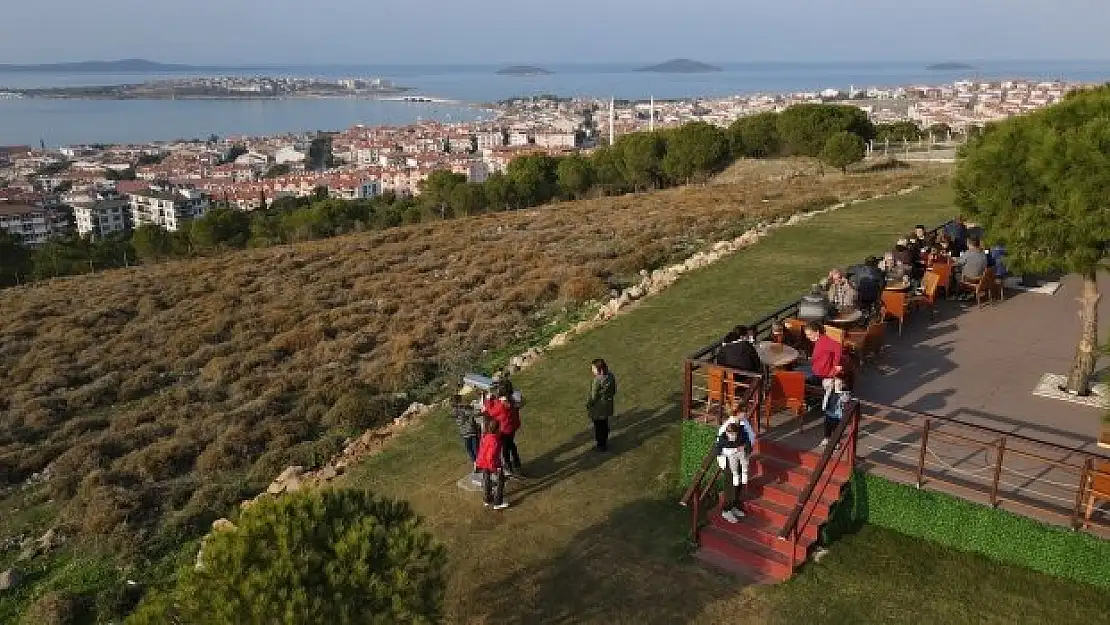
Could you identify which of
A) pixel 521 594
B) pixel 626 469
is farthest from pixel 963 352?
pixel 521 594

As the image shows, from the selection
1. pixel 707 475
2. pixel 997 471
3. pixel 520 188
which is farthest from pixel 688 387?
pixel 520 188

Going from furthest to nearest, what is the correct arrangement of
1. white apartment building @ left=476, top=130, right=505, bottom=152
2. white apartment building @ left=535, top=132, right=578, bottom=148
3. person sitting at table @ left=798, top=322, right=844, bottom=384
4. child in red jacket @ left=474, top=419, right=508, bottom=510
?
white apartment building @ left=476, top=130, right=505, bottom=152 → white apartment building @ left=535, top=132, right=578, bottom=148 → child in red jacket @ left=474, top=419, right=508, bottom=510 → person sitting at table @ left=798, top=322, right=844, bottom=384

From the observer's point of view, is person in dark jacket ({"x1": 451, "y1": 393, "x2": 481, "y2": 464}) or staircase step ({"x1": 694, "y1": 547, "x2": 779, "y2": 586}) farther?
person in dark jacket ({"x1": 451, "y1": 393, "x2": 481, "y2": 464})

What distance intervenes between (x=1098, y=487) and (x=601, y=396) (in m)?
5.44

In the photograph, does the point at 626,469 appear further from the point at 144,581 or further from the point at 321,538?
the point at 144,581

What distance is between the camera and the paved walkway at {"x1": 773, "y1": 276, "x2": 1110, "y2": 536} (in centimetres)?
805

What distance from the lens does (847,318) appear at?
37.7 ft

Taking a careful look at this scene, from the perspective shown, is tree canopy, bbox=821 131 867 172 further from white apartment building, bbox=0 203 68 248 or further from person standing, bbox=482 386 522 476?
white apartment building, bbox=0 203 68 248

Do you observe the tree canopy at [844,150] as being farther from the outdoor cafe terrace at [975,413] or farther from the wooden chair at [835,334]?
the wooden chair at [835,334]

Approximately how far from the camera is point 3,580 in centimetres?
1059

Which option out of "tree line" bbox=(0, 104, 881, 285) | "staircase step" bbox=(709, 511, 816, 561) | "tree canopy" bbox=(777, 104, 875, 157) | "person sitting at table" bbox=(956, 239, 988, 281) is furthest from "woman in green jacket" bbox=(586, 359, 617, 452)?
"tree line" bbox=(0, 104, 881, 285)

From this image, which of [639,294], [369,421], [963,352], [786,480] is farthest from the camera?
[639,294]

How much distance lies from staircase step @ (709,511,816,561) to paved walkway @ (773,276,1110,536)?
1.11 meters

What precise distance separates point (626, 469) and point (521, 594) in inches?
107
